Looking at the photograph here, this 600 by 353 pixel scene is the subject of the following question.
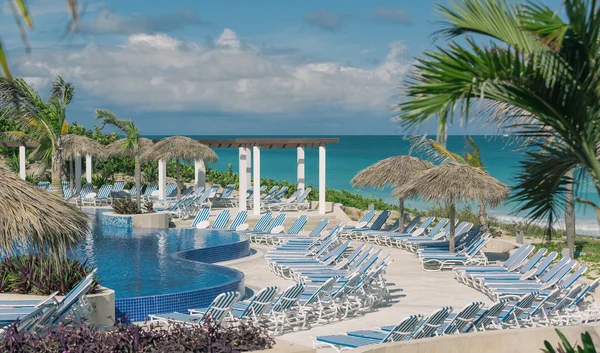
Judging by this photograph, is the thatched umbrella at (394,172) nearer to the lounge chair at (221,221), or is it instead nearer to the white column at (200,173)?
the lounge chair at (221,221)

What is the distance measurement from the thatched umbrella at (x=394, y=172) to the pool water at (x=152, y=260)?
340 centimetres

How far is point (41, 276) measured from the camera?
8977 mm

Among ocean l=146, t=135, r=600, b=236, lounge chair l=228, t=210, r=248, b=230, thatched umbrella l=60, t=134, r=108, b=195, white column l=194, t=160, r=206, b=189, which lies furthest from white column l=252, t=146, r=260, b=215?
ocean l=146, t=135, r=600, b=236

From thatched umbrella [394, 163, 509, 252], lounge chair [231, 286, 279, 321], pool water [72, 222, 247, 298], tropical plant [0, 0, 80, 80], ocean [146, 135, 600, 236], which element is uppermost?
tropical plant [0, 0, 80, 80]

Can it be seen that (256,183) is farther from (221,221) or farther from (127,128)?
(127,128)

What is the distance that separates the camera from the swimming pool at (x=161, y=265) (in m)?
10.3

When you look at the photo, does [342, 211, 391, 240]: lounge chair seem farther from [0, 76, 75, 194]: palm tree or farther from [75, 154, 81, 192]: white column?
[75, 154, 81, 192]: white column

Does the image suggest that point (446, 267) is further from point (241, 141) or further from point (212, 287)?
point (241, 141)

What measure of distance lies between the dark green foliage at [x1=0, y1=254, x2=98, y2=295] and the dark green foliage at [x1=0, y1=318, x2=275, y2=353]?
2709 mm

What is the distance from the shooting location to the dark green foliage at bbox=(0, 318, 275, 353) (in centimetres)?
593

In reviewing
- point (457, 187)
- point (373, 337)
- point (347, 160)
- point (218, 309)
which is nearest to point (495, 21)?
point (373, 337)

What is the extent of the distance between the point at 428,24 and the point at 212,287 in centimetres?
707

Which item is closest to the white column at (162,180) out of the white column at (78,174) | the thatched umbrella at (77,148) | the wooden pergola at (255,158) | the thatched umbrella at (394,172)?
the wooden pergola at (255,158)

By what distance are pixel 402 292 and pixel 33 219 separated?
19.8 ft
